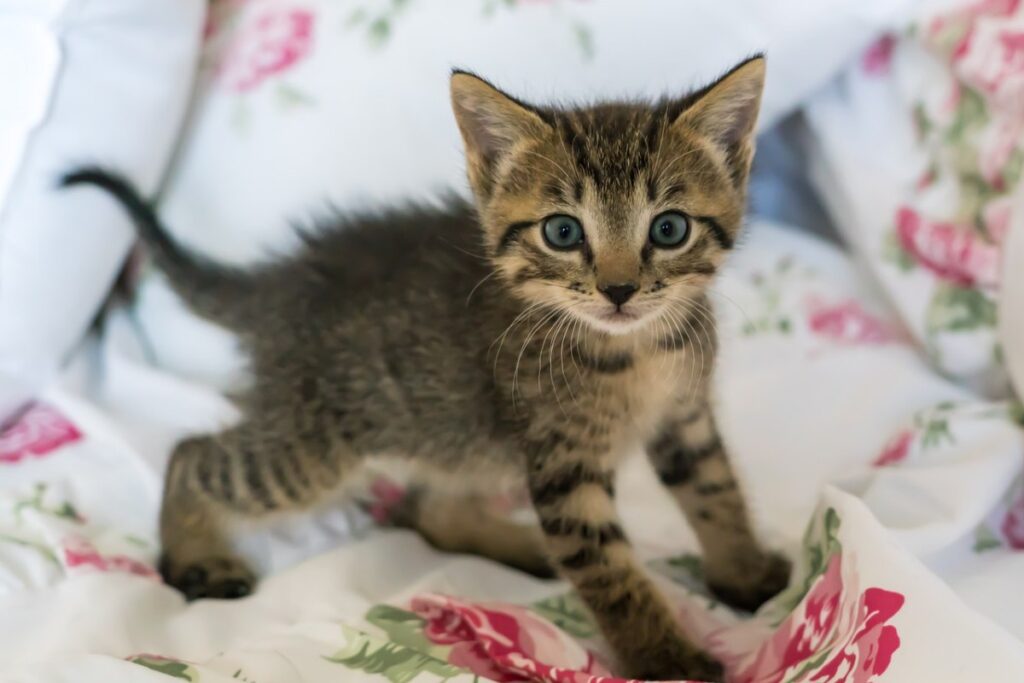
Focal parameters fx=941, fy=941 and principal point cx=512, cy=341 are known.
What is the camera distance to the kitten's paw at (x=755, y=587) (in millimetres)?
1228

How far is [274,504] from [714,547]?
2.06 ft

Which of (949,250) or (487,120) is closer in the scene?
(487,120)

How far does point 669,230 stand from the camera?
1057mm

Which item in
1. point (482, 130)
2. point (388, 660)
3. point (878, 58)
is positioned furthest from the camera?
point (878, 58)

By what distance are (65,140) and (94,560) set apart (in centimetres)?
67

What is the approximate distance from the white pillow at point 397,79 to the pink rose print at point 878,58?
8 centimetres

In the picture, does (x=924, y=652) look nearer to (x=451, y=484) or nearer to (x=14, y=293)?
(x=451, y=484)

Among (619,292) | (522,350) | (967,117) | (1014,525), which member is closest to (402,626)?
(522,350)

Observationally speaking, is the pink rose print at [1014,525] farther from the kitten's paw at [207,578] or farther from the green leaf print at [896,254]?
the kitten's paw at [207,578]

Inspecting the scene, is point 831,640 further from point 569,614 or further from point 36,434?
point 36,434

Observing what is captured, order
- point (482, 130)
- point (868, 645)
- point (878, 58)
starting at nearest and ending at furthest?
point (868, 645)
point (482, 130)
point (878, 58)

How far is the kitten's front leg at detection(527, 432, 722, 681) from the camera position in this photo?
3.56ft

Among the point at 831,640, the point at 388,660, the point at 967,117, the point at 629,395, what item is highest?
the point at 967,117

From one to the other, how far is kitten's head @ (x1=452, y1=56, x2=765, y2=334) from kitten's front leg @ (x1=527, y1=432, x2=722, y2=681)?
19cm
